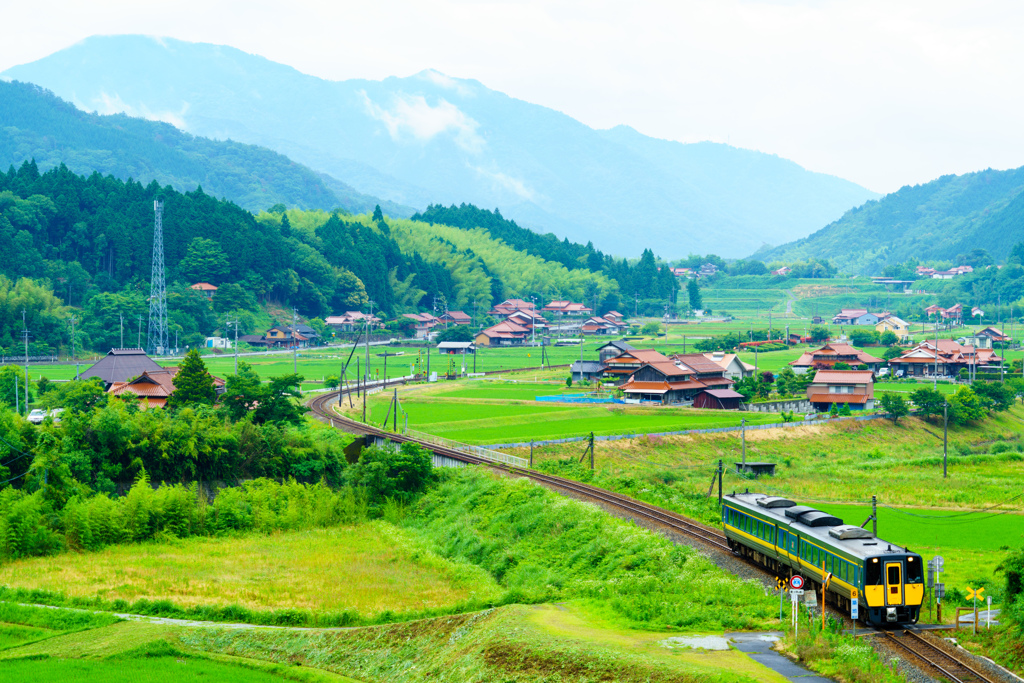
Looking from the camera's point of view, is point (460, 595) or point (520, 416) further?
point (520, 416)

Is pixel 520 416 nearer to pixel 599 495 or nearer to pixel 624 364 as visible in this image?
pixel 624 364

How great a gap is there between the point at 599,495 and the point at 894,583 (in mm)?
15331

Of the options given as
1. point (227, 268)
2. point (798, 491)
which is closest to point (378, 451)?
point (798, 491)

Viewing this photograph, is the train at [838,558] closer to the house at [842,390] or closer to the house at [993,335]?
the house at [842,390]

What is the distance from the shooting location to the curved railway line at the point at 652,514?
15414mm

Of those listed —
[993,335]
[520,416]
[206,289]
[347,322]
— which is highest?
[206,289]

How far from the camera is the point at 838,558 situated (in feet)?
59.5

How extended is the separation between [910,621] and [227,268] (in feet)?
344

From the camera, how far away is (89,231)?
11012cm

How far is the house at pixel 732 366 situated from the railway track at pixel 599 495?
33067 millimetres

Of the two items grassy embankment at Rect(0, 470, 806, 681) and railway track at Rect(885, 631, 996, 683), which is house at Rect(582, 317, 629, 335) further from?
railway track at Rect(885, 631, 996, 683)

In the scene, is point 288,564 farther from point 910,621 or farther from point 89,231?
point 89,231

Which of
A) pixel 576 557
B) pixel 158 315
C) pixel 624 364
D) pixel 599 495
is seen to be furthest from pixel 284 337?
pixel 576 557

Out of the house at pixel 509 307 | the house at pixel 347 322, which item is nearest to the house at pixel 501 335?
the house at pixel 347 322
